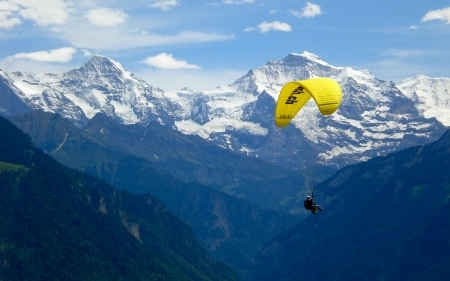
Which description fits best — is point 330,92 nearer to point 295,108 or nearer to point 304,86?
point 304,86

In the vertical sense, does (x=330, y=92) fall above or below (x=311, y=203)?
above

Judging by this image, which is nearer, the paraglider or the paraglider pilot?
the paraglider

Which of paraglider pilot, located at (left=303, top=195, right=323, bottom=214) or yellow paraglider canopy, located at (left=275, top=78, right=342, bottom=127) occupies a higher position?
yellow paraglider canopy, located at (left=275, top=78, right=342, bottom=127)

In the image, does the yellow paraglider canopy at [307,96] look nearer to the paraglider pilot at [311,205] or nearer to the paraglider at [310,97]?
the paraglider at [310,97]

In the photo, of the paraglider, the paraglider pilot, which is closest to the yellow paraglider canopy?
the paraglider

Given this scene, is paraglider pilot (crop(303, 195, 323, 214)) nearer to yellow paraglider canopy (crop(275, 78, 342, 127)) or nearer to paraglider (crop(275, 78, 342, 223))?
paraglider (crop(275, 78, 342, 223))

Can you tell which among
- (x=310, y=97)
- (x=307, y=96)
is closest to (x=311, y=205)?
(x=310, y=97)

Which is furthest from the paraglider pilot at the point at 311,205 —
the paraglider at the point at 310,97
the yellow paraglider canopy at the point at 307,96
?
the yellow paraglider canopy at the point at 307,96

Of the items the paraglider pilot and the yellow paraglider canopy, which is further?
the paraglider pilot

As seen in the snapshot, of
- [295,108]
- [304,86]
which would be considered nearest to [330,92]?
[304,86]
